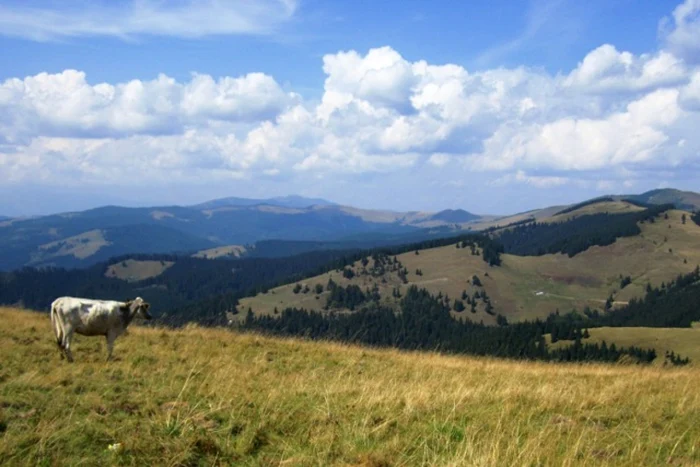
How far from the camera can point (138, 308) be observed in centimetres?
1631

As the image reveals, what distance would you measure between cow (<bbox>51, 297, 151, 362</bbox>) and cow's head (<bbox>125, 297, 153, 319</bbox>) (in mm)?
97

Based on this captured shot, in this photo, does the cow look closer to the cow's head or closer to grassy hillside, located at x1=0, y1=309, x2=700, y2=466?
the cow's head

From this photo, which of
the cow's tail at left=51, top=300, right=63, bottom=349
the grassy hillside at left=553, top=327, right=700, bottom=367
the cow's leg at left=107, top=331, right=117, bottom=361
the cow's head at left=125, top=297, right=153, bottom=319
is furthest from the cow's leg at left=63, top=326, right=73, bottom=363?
the grassy hillside at left=553, top=327, right=700, bottom=367

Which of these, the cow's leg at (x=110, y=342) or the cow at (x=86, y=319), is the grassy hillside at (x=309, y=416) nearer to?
the cow's leg at (x=110, y=342)

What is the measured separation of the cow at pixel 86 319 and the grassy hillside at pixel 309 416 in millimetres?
640

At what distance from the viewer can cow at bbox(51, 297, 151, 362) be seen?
1405 cm

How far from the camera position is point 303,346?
19.5 m

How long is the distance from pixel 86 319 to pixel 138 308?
6.15 ft

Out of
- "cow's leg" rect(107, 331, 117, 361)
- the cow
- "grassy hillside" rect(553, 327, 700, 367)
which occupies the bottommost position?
"grassy hillside" rect(553, 327, 700, 367)

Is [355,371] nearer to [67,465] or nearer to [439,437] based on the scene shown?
[439,437]

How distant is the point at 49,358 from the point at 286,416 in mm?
8226

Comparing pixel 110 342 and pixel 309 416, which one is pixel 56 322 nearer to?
pixel 110 342

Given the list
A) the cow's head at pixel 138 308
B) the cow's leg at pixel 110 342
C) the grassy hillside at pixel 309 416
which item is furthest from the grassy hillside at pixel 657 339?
the cow's leg at pixel 110 342

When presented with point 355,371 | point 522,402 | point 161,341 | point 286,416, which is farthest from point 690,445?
point 161,341
